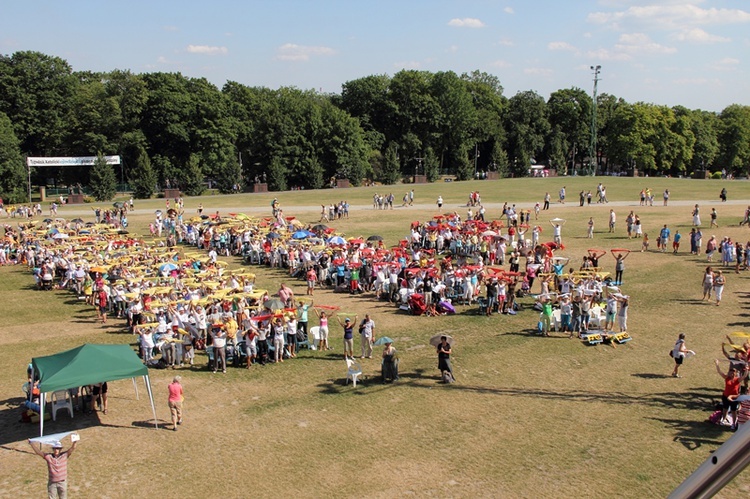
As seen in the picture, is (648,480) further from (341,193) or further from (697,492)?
(341,193)

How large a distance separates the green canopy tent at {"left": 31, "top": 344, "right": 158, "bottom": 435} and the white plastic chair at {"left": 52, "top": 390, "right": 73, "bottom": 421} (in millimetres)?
746

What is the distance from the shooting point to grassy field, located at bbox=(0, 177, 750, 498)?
37.7ft

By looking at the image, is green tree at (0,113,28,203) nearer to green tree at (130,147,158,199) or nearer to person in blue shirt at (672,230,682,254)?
green tree at (130,147,158,199)

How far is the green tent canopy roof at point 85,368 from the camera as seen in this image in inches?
510

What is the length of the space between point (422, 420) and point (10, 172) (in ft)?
221

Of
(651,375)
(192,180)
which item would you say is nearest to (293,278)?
(651,375)

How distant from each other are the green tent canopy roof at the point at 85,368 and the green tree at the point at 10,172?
6171 cm

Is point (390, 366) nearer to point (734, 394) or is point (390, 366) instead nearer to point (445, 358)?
point (445, 358)

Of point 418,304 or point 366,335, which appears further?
point 418,304

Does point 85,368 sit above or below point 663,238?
below

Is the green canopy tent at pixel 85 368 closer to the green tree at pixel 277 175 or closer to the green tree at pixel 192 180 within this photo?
the green tree at pixel 192 180

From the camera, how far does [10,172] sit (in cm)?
6662

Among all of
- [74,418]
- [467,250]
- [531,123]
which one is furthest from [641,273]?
[531,123]

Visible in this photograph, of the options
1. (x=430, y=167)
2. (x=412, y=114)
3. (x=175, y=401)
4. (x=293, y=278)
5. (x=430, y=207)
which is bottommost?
(x=175, y=401)
